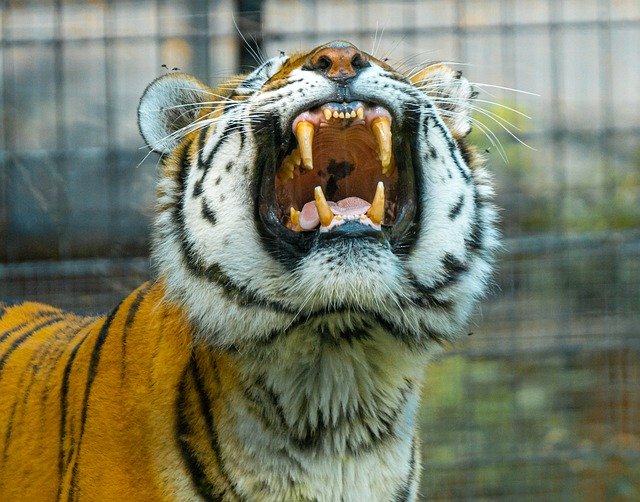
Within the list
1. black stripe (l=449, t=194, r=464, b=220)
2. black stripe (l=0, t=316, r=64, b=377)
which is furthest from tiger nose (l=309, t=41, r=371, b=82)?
black stripe (l=0, t=316, r=64, b=377)

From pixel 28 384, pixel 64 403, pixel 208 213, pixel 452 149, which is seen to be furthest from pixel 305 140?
pixel 28 384

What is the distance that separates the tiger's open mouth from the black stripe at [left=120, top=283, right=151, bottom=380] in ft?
1.22

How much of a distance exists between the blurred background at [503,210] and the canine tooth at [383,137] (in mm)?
2214

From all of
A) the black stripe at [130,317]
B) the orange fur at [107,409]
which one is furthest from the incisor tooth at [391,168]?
the black stripe at [130,317]

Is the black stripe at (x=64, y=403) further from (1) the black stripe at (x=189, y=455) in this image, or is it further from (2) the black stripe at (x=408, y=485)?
(2) the black stripe at (x=408, y=485)

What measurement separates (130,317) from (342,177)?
1.48 ft

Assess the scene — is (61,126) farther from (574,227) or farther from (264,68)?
(264,68)

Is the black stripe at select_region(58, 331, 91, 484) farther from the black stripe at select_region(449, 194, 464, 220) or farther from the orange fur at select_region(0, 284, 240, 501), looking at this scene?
the black stripe at select_region(449, 194, 464, 220)

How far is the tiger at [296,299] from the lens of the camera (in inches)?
57.4

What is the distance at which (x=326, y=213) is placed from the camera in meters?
1.40

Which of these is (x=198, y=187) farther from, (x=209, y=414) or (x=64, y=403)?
→ (x=64, y=403)

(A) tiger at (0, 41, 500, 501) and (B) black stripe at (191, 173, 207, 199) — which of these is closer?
(A) tiger at (0, 41, 500, 501)

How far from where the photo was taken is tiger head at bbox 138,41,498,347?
1431 mm

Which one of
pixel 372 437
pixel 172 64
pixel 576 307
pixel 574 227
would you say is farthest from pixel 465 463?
pixel 372 437
